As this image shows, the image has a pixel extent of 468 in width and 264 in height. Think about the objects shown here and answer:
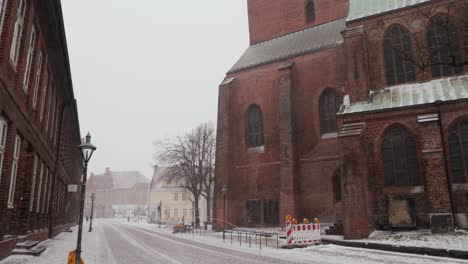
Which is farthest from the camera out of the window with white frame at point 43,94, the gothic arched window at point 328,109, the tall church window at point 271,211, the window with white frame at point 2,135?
the tall church window at point 271,211

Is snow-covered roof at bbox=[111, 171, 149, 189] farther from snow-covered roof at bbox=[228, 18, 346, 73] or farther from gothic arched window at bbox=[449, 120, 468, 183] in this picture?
gothic arched window at bbox=[449, 120, 468, 183]

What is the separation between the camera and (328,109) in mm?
27344

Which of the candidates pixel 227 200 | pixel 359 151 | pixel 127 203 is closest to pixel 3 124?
pixel 359 151

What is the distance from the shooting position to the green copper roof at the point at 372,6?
21.4m

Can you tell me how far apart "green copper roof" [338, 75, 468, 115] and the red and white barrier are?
6202 mm

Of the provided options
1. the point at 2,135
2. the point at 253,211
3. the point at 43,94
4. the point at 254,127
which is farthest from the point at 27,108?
the point at 254,127

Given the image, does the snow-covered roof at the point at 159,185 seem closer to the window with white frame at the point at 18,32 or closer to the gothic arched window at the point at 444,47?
the gothic arched window at the point at 444,47

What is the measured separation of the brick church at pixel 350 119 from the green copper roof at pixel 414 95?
3.4 inches

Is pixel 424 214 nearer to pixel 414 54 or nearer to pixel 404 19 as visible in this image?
pixel 414 54

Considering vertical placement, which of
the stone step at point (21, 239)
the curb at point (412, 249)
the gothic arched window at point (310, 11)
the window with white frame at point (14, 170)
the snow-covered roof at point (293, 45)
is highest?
the gothic arched window at point (310, 11)

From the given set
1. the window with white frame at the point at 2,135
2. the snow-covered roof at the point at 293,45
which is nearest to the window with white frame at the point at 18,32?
the window with white frame at the point at 2,135

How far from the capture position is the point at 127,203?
119 meters

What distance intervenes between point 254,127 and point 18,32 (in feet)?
70.3

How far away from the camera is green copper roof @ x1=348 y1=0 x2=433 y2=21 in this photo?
21.4m
